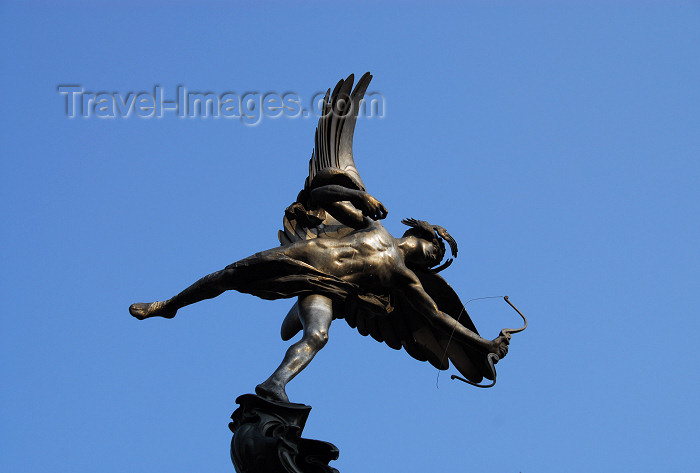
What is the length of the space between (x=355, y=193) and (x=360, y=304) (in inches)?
39.0

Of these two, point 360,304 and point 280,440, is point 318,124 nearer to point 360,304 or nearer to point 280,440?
point 360,304

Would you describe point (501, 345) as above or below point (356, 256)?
below

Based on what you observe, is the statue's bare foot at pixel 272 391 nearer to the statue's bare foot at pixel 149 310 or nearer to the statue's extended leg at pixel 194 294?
the statue's extended leg at pixel 194 294

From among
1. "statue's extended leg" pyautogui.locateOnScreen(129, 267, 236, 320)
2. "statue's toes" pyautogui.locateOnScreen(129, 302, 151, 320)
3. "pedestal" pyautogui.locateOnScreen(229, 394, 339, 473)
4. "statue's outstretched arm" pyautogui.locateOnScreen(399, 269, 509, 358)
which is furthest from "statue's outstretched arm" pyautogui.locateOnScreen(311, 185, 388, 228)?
"pedestal" pyautogui.locateOnScreen(229, 394, 339, 473)

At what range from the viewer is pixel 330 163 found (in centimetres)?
1018

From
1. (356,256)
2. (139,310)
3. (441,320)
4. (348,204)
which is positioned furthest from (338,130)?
(139,310)

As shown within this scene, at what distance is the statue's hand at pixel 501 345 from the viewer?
969cm

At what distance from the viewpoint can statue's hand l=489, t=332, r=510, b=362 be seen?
9688 millimetres

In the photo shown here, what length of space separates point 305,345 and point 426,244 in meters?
1.74

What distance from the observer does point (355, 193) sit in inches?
368

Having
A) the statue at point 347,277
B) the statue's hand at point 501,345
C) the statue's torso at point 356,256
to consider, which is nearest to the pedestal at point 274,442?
the statue at point 347,277

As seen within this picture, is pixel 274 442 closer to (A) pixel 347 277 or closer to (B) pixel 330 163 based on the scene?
(A) pixel 347 277

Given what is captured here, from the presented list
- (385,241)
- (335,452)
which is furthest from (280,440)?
(385,241)

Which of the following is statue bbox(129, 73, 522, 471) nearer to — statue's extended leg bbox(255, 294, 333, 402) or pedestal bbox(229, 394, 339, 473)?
statue's extended leg bbox(255, 294, 333, 402)
